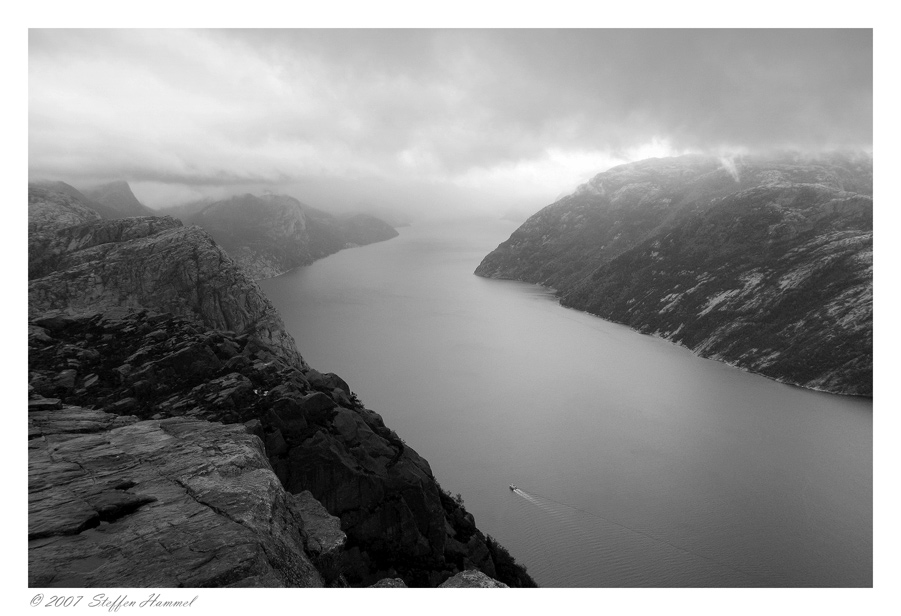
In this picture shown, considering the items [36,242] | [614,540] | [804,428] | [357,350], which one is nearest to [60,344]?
[36,242]

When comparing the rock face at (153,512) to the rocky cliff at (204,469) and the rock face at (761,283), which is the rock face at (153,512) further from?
the rock face at (761,283)

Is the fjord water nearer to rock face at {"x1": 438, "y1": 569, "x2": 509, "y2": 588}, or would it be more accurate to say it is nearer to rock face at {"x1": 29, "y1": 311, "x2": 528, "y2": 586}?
rock face at {"x1": 29, "y1": 311, "x2": 528, "y2": 586}

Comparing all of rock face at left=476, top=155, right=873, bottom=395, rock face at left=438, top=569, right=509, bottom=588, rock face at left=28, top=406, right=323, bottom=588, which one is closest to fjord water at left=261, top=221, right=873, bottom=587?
rock face at left=476, top=155, right=873, bottom=395

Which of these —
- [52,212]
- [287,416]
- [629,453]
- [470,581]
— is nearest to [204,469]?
[287,416]

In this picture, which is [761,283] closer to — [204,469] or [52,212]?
[204,469]

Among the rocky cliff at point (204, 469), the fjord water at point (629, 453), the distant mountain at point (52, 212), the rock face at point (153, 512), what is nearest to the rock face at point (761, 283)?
the fjord water at point (629, 453)
